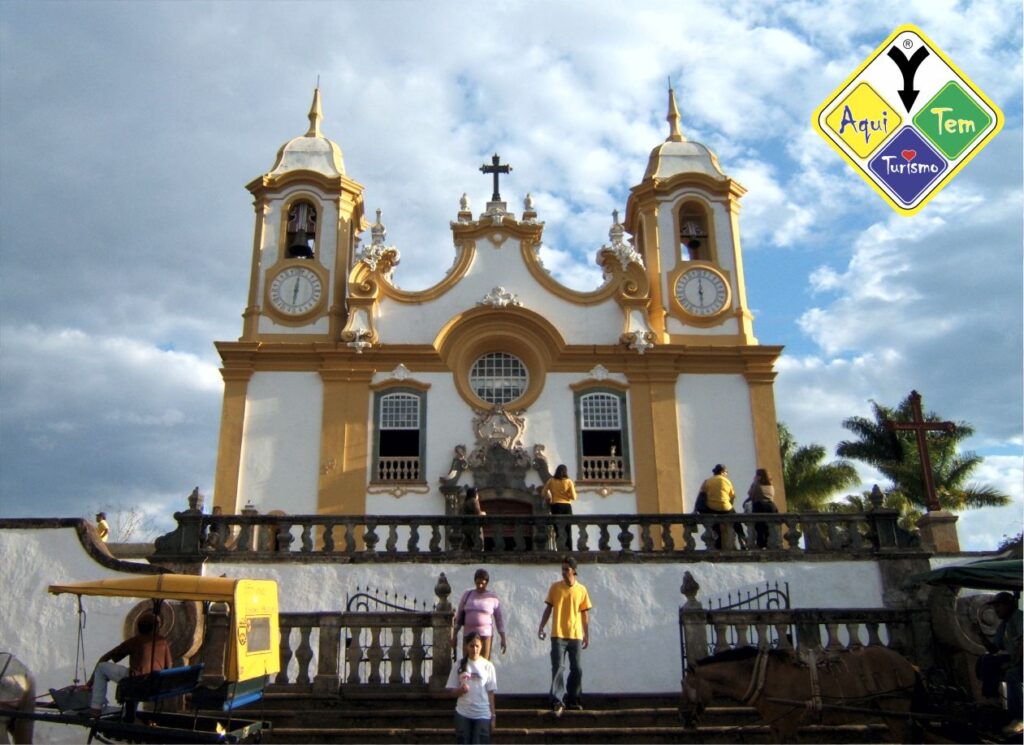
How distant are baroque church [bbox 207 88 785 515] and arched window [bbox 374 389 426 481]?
0.11 feet

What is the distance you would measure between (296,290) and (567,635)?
1370 cm

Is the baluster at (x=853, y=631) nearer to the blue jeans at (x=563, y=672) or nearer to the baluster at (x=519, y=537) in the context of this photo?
the blue jeans at (x=563, y=672)

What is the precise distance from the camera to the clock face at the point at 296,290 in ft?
67.7

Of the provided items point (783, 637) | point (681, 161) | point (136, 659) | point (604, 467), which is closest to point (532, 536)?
point (783, 637)

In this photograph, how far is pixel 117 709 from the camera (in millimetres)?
8234

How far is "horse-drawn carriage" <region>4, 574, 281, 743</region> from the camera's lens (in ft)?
25.6

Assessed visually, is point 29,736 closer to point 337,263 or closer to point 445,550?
point 445,550

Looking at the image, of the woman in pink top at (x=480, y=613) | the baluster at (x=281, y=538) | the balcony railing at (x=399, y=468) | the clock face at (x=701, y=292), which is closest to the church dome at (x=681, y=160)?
the clock face at (x=701, y=292)

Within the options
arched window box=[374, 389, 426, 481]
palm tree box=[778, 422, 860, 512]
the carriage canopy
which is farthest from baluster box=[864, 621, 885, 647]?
palm tree box=[778, 422, 860, 512]

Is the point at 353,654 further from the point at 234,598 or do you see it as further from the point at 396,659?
the point at 234,598

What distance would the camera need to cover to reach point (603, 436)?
19.4 meters

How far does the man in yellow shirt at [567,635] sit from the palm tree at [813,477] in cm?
2293

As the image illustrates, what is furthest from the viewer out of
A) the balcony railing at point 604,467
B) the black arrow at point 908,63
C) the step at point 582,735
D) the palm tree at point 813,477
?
the palm tree at point 813,477

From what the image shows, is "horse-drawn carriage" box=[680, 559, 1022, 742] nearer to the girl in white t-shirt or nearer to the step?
the step
